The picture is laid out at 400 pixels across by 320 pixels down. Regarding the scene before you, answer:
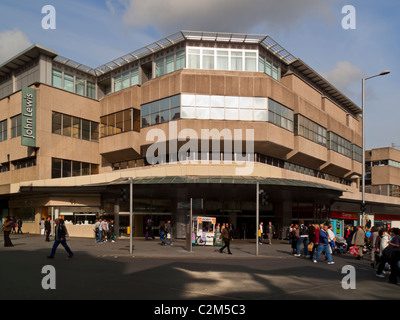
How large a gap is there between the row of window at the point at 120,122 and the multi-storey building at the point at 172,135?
12 centimetres

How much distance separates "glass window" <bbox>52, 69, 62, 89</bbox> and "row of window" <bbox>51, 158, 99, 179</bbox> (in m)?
7.28

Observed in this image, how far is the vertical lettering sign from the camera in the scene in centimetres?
3650

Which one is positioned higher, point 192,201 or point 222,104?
point 222,104

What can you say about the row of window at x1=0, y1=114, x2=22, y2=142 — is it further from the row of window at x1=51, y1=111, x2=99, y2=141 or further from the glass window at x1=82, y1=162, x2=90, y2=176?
the glass window at x1=82, y1=162, x2=90, y2=176

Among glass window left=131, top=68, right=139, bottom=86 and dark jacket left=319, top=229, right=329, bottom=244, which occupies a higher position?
glass window left=131, top=68, right=139, bottom=86

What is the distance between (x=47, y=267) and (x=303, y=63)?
32.7m

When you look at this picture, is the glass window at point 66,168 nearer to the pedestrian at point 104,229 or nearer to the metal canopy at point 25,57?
the metal canopy at point 25,57

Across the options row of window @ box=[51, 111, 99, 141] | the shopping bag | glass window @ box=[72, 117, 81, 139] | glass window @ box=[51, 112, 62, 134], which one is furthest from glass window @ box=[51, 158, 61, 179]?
the shopping bag

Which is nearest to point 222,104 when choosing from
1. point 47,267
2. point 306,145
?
point 306,145

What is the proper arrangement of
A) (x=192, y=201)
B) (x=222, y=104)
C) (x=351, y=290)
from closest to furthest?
(x=351, y=290), (x=192, y=201), (x=222, y=104)

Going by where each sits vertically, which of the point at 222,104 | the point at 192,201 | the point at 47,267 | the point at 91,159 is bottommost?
the point at 47,267

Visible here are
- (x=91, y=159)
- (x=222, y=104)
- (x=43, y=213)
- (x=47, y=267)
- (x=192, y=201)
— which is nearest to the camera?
(x=47, y=267)
